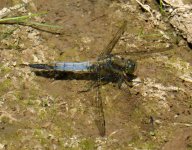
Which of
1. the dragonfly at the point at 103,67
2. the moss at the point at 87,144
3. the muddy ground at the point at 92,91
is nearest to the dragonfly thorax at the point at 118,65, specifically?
the dragonfly at the point at 103,67

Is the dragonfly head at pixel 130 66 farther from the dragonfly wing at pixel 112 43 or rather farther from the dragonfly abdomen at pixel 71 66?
the dragonfly abdomen at pixel 71 66

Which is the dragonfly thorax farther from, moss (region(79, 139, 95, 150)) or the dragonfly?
moss (region(79, 139, 95, 150))

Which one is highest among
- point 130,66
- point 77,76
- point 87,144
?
point 130,66

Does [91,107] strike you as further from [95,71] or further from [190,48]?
[190,48]

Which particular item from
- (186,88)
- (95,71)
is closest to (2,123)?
(95,71)

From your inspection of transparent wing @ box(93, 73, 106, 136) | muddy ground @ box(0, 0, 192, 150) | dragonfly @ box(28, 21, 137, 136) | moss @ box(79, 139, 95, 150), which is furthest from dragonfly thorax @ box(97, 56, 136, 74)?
moss @ box(79, 139, 95, 150)

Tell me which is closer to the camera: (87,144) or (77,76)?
(87,144)

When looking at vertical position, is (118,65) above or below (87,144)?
above

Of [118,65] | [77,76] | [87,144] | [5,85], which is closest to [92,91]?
[77,76]

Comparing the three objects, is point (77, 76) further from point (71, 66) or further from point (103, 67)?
point (103, 67)
